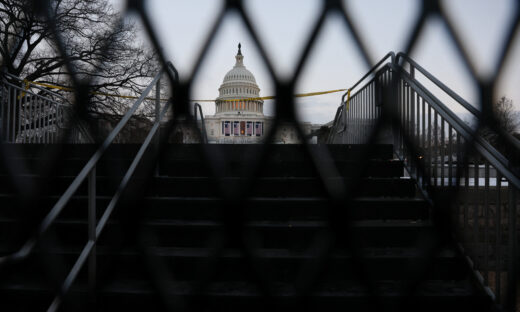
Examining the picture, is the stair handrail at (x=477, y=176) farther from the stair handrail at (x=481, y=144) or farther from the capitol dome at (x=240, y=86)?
the capitol dome at (x=240, y=86)

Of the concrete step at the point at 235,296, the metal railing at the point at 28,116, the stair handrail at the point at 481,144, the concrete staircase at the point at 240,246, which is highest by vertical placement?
the metal railing at the point at 28,116

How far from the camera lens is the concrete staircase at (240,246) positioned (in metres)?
1.01

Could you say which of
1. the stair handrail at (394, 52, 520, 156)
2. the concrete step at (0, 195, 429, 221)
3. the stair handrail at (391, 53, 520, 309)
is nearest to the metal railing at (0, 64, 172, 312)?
the concrete step at (0, 195, 429, 221)

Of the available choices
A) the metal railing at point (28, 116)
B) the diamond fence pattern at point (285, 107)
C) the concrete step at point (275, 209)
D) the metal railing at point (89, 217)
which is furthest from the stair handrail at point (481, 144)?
the metal railing at point (28, 116)

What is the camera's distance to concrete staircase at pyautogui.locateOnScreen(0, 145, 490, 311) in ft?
3.31

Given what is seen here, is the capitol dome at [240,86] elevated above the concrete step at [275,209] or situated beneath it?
elevated above

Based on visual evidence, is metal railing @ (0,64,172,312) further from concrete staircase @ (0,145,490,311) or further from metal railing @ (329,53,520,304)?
metal railing @ (329,53,520,304)

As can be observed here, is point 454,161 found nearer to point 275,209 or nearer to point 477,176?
point 477,176

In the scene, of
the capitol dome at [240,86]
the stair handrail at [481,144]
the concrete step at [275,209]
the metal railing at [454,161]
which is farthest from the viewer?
the concrete step at [275,209]

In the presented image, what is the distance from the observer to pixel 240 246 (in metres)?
0.89

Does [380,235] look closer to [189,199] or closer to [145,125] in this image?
[189,199]

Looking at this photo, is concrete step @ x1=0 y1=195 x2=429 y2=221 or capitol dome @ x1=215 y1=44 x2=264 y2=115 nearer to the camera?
capitol dome @ x1=215 y1=44 x2=264 y2=115

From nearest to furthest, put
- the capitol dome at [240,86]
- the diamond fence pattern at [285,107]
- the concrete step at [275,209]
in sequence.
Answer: the diamond fence pattern at [285,107] < the capitol dome at [240,86] < the concrete step at [275,209]

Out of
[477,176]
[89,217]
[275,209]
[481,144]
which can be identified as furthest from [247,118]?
[477,176]
